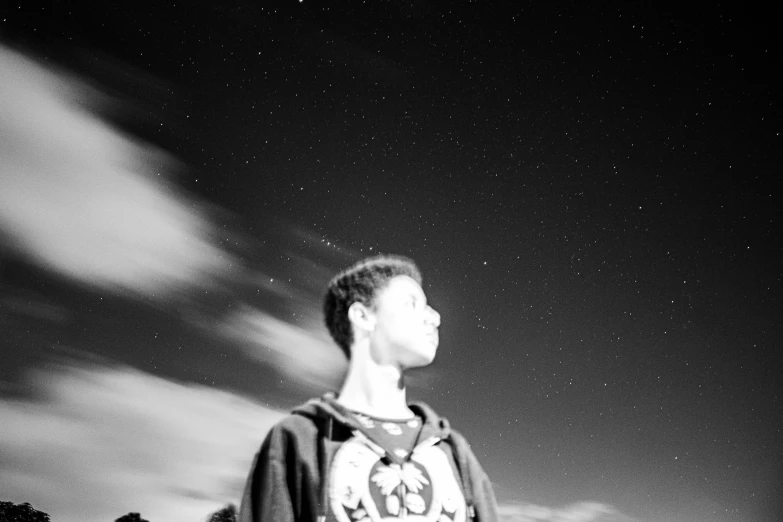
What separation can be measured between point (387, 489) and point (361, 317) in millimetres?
490

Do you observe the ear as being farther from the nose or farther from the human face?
the nose

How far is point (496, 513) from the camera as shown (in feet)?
5.85

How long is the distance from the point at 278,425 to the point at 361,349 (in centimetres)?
31

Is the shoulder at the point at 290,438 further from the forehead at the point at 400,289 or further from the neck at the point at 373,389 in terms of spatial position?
the forehead at the point at 400,289

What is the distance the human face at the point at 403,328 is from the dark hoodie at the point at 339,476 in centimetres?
19

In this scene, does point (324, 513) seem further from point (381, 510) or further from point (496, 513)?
point (496, 513)

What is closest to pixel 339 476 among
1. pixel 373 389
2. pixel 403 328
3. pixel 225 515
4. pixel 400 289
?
pixel 373 389

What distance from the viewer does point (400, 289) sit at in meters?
1.88

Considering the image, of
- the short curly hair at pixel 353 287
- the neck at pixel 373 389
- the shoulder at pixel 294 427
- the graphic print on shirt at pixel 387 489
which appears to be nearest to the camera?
the graphic print on shirt at pixel 387 489

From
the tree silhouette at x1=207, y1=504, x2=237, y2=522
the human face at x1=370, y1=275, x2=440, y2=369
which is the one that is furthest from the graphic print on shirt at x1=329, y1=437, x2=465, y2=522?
the tree silhouette at x1=207, y1=504, x2=237, y2=522

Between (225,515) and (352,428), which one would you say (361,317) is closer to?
(352,428)

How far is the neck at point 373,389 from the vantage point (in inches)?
69.9

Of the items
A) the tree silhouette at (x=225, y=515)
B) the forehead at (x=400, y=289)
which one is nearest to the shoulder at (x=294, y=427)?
the forehead at (x=400, y=289)

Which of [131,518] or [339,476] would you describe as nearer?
[339,476]
